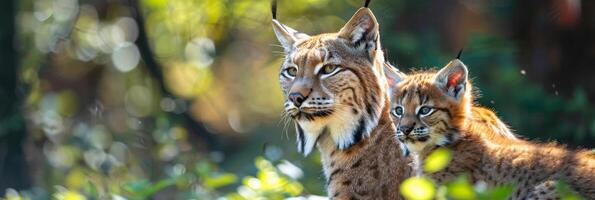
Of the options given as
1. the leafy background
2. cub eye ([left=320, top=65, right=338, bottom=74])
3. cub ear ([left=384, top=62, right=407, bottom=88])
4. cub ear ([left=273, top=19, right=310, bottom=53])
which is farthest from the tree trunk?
cub ear ([left=384, top=62, right=407, bottom=88])

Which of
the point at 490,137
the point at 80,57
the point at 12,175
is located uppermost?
the point at 490,137

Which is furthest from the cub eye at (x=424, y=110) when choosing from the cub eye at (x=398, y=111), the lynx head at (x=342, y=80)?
the lynx head at (x=342, y=80)

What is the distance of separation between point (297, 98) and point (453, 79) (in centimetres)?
94

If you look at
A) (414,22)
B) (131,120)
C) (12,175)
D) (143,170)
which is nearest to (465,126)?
(414,22)

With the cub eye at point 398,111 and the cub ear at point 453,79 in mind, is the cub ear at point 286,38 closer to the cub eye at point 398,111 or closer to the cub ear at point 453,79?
the cub eye at point 398,111

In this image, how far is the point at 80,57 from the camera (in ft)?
62.4

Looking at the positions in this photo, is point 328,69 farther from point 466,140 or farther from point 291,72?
point 466,140

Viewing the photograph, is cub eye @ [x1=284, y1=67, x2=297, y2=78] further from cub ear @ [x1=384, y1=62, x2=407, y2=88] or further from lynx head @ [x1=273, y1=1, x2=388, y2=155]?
cub ear @ [x1=384, y1=62, x2=407, y2=88]

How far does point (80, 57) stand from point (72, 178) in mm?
A: 2907

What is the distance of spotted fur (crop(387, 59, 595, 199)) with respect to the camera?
7.51 meters

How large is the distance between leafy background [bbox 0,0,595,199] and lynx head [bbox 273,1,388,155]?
84.1 inches

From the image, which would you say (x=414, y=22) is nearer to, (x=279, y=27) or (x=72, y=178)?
(x=72, y=178)

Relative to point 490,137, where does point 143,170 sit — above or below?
below

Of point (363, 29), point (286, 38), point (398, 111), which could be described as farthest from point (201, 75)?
point (398, 111)
